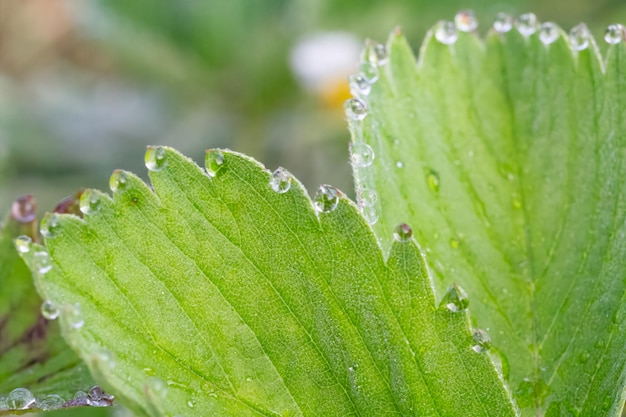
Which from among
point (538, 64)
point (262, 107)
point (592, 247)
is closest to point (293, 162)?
point (262, 107)

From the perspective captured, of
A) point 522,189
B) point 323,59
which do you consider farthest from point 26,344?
point 323,59

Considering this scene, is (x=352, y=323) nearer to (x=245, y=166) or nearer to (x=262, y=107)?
(x=245, y=166)

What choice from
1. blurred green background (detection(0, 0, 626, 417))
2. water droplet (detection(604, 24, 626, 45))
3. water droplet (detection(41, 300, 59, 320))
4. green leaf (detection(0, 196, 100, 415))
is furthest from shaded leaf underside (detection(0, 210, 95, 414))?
blurred green background (detection(0, 0, 626, 417))

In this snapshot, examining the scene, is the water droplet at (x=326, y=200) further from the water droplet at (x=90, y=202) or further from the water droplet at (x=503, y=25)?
the water droplet at (x=503, y=25)

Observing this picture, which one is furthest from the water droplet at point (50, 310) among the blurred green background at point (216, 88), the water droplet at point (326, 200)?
the blurred green background at point (216, 88)

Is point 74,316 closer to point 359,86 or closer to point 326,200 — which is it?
point 326,200

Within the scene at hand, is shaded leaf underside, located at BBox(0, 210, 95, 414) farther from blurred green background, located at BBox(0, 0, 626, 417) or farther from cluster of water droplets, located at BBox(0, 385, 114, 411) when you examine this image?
blurred green background, located at BBox(0, 0, 626, 417)
